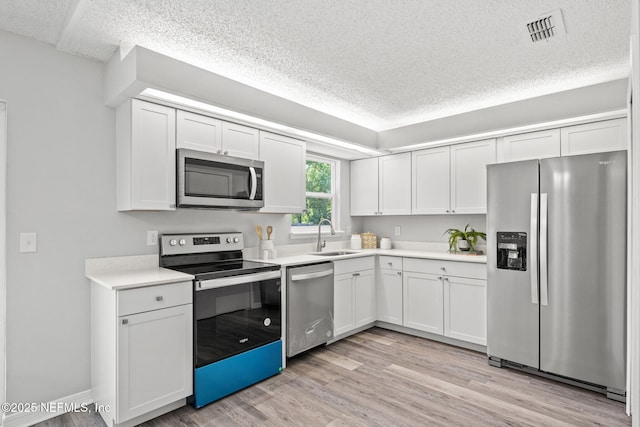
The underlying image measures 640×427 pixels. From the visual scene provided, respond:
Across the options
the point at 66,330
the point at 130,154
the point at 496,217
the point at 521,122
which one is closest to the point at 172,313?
the point at 66,330

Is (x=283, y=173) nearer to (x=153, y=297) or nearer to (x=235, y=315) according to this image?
(x=235, y=315)

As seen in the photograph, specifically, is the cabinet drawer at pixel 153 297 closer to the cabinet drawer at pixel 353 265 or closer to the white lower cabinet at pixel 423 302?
the cabinet drawer at pixel 353 265

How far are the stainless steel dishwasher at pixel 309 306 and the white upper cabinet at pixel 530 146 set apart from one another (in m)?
2.09

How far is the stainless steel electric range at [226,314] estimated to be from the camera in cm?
246

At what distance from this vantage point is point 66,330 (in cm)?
246

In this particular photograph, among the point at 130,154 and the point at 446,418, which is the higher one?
the point at 130,154

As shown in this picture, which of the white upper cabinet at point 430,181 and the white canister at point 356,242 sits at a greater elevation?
the white upper cabinet at point 430,181

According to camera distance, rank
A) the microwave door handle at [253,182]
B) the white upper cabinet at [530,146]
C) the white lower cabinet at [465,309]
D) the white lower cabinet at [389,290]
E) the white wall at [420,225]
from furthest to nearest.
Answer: the white wall at [420,225] < the white lower cabinet at [389,290] < the white lower cabinet at [465,309] < the white upper cabinet at [530,146] < the microwave door handle at [253,182]

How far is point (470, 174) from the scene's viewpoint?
3.79 meters

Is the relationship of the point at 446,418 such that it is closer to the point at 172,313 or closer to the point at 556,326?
the point at 556,326

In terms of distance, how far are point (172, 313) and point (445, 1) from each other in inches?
97.9

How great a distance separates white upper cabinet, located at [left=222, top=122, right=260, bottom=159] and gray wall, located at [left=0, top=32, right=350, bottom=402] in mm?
841

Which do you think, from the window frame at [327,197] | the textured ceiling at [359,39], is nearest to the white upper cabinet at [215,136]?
the textured ceiling at [359,39]

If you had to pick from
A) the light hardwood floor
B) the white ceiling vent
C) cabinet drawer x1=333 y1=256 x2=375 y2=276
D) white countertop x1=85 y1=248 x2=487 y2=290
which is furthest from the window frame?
the white ceiling vent
